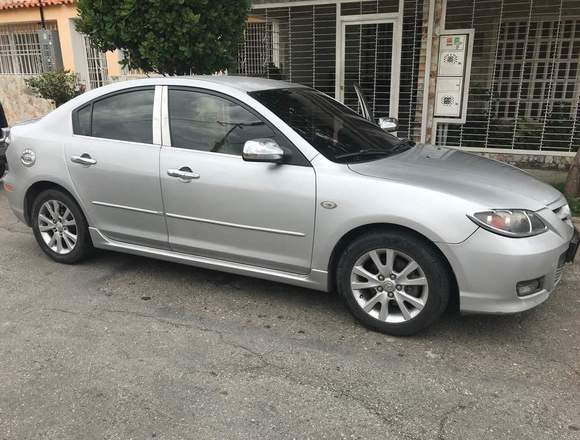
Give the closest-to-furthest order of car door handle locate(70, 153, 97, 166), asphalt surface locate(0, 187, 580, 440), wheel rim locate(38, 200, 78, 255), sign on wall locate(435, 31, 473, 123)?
asphalt surface locate(0, 187, 580, 440), car door handle locate(70, 153, 97, 166), wheel rim locate(38, 200, 78, 255), sign on wall locate(435, 31, 473, 123)

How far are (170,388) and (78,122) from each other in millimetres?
2554

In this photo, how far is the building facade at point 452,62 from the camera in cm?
812

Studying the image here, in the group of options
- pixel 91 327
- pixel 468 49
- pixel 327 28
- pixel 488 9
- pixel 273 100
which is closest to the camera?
pixel 91 327

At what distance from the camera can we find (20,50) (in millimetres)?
14250

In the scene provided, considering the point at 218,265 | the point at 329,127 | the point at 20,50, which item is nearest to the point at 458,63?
the point at 329,127

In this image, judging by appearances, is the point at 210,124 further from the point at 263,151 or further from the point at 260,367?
the point at 260,367

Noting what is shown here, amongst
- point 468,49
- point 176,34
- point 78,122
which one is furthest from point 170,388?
point 468,49

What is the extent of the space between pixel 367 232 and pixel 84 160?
2.39 meters

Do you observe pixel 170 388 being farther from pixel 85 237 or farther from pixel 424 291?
pixel 85 237

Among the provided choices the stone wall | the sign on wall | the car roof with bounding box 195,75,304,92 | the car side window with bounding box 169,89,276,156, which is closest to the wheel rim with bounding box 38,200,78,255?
the car side window with bounding box 169,89,276,156

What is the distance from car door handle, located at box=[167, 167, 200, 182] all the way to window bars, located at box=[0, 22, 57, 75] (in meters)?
11.7

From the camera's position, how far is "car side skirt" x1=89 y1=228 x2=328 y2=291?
3.62 meters

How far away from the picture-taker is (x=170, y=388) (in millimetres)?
2891

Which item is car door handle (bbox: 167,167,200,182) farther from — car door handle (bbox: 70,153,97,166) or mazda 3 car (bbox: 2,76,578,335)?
car door handle (bbox: 70,153,97,166)
